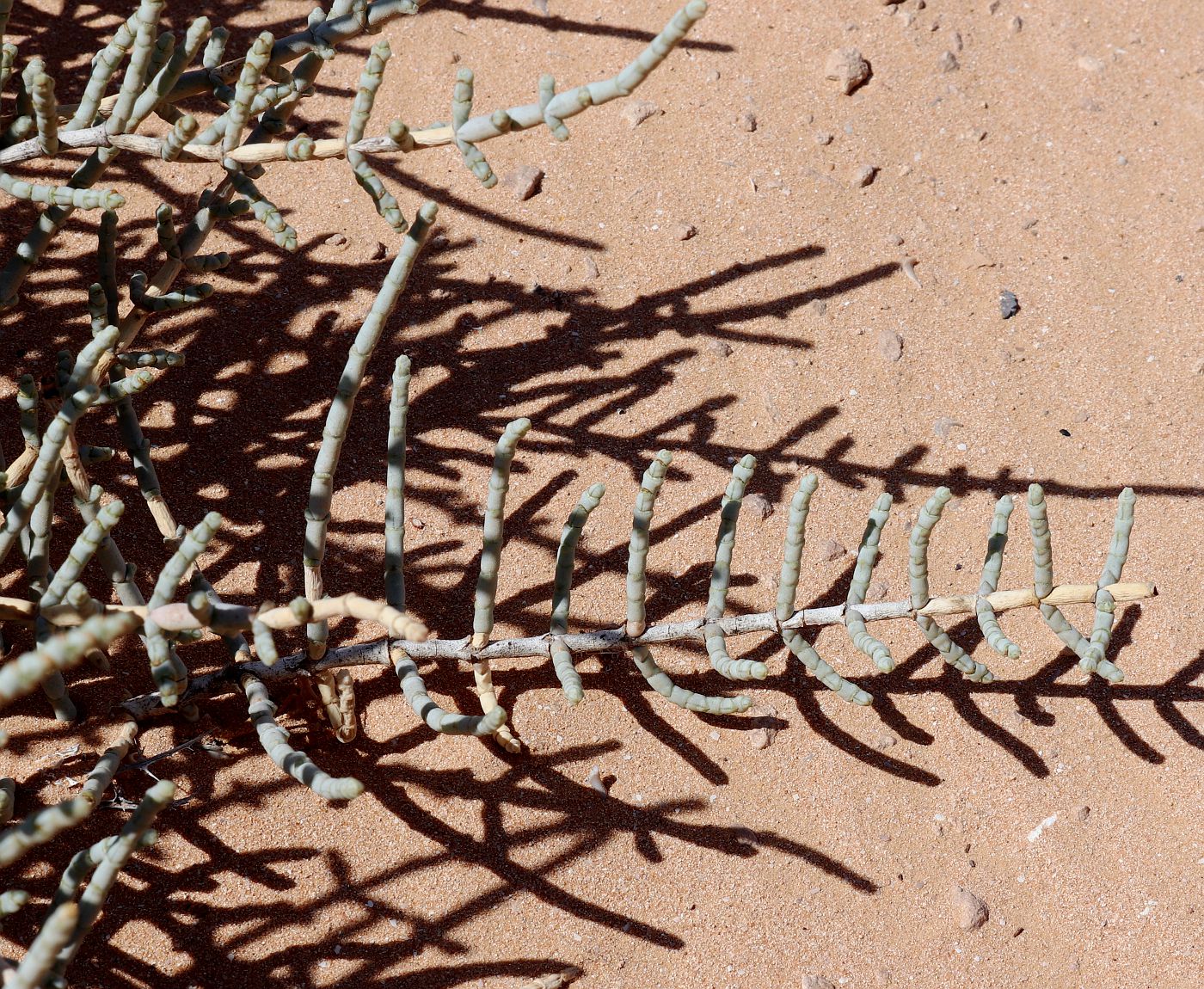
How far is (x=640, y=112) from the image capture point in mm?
2631

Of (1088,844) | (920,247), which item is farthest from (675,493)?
(1088,844)

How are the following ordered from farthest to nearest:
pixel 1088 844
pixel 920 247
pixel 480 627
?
pixel 920 247
pixel 1088 844
pixel 480 627

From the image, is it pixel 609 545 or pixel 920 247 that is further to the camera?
pixel 920 247

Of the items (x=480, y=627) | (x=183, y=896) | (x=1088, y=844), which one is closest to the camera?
→ (x=480, y=627)

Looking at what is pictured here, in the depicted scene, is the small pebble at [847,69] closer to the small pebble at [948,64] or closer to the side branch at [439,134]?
the small pebble at [948,64]

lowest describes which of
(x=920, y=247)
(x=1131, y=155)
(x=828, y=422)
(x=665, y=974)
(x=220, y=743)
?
(x=665, y=974)

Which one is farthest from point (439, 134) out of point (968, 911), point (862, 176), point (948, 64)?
point (948, 64)

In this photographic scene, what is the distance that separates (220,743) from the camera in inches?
75.2

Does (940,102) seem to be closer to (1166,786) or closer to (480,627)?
(1166,786)

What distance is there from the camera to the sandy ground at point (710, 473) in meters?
1.90

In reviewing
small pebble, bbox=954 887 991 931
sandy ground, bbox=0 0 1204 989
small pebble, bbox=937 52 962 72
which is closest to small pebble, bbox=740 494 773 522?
sandy ground, bbox=0 0 1204 989

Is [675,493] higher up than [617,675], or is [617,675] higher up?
[675,493]

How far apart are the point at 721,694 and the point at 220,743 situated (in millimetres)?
927

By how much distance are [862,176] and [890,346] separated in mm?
465
